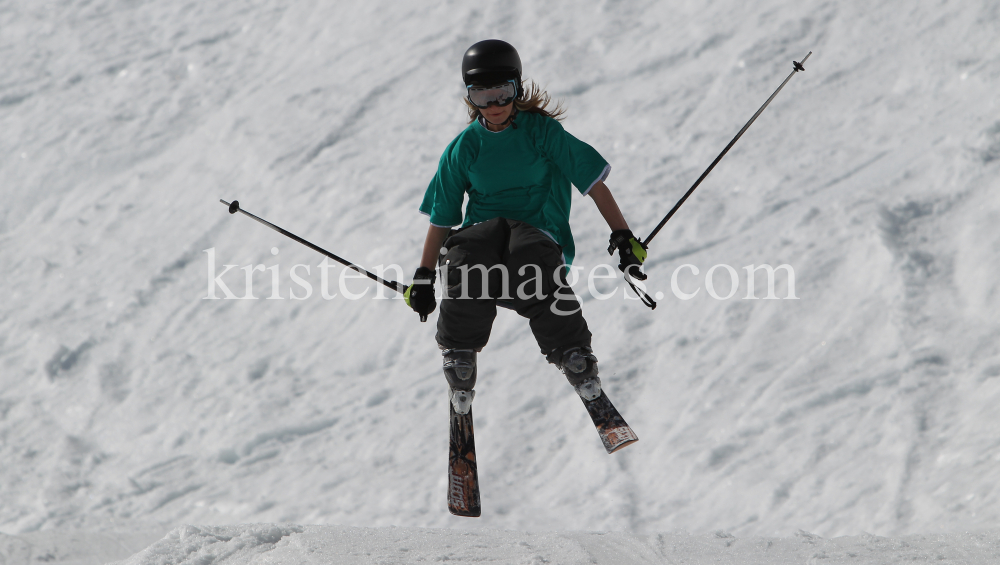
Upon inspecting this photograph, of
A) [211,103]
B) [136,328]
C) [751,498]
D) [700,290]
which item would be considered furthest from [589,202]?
[211,103]

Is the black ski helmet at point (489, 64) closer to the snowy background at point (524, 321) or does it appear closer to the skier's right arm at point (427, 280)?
the skier's right arm at point (427, 280)

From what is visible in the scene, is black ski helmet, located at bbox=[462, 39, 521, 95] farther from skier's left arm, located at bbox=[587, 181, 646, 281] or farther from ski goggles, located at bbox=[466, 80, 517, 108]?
skier's left arm, located at bbox=[587, 181, 646, 281]

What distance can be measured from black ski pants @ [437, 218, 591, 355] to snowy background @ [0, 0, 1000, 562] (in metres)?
1.27

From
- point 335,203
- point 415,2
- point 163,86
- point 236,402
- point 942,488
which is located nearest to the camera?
point 942,488

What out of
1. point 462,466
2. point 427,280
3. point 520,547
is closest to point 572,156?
point 427,280

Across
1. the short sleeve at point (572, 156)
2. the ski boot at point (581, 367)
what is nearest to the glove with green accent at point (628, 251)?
the short sleeve at point (572, 156)

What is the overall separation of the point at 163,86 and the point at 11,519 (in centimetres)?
944

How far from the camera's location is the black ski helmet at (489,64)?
12.2 feet

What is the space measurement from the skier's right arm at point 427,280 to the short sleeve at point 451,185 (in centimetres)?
7

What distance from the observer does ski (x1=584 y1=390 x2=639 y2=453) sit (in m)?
3.87

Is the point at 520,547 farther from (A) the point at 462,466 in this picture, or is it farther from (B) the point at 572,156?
(B) the point at 572,156

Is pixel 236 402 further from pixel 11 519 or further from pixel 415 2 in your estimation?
pixel 415 2

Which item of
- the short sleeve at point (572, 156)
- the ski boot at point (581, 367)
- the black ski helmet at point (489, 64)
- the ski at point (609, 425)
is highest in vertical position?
the black ski helmet at point (489, 64)

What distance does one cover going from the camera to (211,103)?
1565 centimetres
